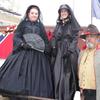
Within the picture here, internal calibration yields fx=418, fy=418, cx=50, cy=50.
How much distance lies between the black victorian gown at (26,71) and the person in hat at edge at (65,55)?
→ 11cm

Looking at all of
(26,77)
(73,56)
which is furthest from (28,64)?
(73,56)

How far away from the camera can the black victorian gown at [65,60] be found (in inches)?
190

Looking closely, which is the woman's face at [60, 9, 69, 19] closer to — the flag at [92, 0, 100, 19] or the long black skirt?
the long black skirt

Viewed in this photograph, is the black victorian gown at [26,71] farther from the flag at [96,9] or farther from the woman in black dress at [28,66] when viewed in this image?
the flag at [96,9]

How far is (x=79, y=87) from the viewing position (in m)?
4.80

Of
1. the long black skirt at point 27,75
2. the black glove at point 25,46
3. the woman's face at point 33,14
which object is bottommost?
the long black skirt at point 27,75

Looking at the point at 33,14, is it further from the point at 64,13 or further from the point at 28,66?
the point at 28,66

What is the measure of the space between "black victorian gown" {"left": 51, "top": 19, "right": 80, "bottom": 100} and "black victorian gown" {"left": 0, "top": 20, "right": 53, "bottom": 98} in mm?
106

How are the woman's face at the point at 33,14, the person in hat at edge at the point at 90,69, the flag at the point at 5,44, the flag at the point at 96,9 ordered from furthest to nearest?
the flag at the point at 96,9, the flag at the point at 5,44, the woman's face at the point at 33,14, the person in hat at edge at the point at 90,69

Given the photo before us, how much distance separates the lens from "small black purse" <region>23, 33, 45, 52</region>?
4898mm

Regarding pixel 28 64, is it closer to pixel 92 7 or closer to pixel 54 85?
pixel 54 85

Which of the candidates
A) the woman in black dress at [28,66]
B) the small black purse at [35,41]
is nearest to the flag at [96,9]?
the woman in black dress at [28,66]

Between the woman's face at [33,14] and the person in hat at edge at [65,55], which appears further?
the woman's face at [33,14]

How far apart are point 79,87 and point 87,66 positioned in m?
0.30
